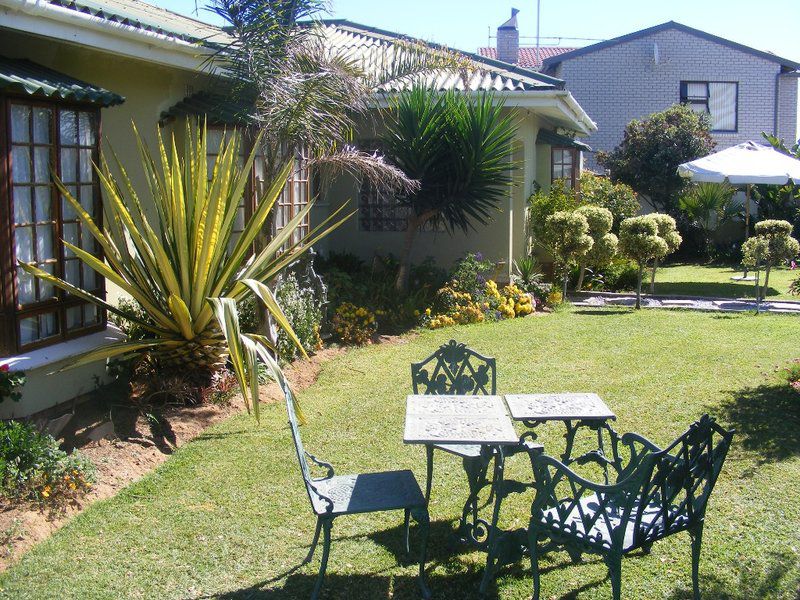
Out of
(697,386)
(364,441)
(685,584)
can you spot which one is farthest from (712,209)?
(685,584)

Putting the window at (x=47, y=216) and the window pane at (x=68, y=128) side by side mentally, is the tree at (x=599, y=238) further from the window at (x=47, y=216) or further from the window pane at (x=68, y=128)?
the window pane at (x=68, y=128)

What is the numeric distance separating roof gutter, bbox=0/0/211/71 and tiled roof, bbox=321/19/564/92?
2948 millimetres

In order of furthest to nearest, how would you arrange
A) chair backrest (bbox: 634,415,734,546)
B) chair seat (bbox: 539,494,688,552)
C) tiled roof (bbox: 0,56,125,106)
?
tiled roof (bbox: 0,56,125,106), chair seat (bbox: 539,494,688,552), chair backrest (bbox: 634,415,734,546)

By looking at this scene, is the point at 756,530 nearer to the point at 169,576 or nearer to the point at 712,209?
the point at 169,576

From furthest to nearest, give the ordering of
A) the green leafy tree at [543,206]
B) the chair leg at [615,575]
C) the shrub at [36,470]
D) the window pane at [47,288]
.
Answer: the green leafy tree at [543,206]
the window pane at [47,288]
the shrub at [36,470]
the chair leg at [615,575]

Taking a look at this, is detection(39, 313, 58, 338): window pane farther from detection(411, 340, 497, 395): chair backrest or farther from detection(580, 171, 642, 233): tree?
detection(580, 171, 642, 233): tree

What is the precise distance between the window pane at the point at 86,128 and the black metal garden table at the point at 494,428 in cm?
384

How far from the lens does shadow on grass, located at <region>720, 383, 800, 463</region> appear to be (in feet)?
22.1

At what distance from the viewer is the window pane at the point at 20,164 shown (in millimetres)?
6402

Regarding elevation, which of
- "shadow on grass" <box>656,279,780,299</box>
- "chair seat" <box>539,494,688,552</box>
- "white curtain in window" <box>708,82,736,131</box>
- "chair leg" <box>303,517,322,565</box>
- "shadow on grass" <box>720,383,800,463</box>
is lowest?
"chair leg" <box>303,517,322,565</box>

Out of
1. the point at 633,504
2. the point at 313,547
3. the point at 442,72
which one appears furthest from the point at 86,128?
the point at 442,72

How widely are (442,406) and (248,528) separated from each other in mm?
1396

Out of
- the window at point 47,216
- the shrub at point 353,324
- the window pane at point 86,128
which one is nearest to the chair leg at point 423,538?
the window at point 47,216

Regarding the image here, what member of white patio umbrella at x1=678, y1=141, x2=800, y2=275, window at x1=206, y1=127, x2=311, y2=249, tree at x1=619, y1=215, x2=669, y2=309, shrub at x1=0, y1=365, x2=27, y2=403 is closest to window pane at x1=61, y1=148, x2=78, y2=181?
window at x1=206, y1=127, x2=311, y2=249
